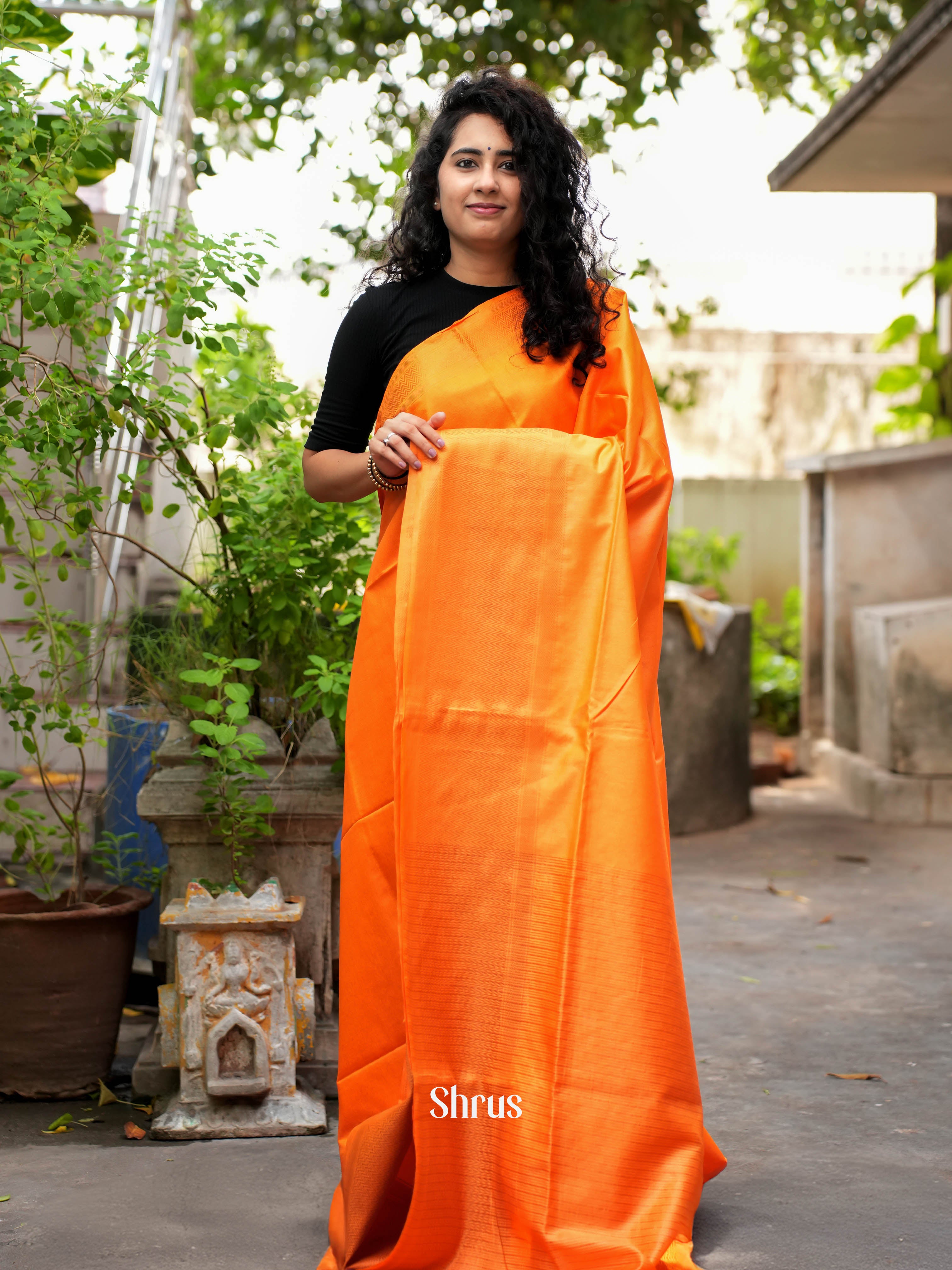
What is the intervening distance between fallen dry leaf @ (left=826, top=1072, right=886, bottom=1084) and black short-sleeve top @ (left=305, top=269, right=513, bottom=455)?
1752mm

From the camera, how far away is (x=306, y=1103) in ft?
8.47

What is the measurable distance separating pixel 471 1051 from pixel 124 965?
1268 mm

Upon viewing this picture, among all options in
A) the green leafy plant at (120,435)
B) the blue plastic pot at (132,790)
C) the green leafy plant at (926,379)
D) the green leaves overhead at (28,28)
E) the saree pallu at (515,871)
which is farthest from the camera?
the green leafy plant at (926,379)

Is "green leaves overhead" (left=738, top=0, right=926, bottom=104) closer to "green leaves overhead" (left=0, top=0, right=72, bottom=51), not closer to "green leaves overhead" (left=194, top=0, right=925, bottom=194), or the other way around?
"green leaves overhead" (left=194, top=0, right=925, bottom=194)

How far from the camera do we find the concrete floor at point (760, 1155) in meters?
2.04

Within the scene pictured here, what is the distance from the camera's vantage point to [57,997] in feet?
8.96

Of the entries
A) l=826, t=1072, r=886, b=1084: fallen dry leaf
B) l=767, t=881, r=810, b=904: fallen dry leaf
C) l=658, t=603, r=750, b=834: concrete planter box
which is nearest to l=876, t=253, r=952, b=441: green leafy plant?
l=658, t=603, r=750, b=834: concrete planter box

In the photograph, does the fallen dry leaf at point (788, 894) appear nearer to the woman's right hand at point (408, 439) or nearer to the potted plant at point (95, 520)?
the potted plant at point (95, 520)

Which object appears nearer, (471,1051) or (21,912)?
(471,1051)

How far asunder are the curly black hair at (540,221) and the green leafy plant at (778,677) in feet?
18.7

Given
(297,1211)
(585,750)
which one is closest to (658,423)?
(585,750)

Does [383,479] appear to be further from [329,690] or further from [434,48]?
[434,48]

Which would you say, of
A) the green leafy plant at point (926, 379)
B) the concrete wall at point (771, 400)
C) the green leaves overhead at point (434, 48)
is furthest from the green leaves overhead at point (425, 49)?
the concrete wall at point (771, 400)

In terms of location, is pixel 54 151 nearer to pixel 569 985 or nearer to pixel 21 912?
pixel 21 912
